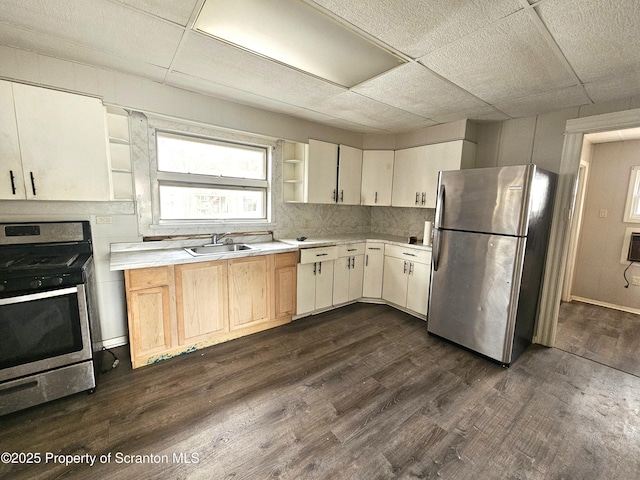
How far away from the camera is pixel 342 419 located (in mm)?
1801

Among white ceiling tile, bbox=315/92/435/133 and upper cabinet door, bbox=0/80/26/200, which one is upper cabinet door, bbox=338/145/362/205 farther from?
upper cabinet door, bbox=0/80/26/200

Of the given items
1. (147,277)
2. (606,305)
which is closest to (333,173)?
(147,277)

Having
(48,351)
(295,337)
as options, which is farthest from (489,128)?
(48,351)

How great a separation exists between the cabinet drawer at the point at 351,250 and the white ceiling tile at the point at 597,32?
2.45 metres

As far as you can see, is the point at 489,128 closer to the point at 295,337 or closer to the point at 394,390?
the point at 394,390

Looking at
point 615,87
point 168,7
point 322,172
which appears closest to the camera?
point 168,7

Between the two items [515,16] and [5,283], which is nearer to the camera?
[515,16]

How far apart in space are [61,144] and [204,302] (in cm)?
157

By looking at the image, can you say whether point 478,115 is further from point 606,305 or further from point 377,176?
point 606,305

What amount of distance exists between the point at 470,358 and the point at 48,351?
3.28 metres

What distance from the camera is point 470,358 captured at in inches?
101

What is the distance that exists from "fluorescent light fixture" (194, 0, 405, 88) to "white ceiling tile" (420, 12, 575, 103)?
359mm

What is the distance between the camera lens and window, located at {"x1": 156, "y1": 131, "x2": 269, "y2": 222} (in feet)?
8.79

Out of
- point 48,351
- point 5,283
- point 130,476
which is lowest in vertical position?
point 130,476
